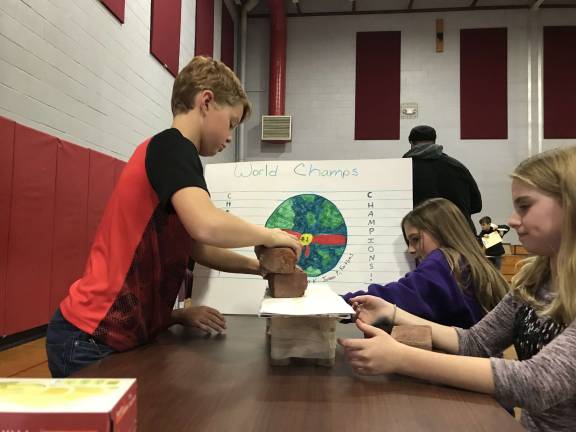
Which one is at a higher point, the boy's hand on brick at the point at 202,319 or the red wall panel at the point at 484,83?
the red wall panel at the point at 484,83

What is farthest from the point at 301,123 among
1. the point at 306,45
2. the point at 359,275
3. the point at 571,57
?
the point at 359,275

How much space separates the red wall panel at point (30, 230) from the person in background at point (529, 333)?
6.33 ft

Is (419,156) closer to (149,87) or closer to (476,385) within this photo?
(476,385)

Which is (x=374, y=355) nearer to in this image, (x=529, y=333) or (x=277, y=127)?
(x=529, y=333)

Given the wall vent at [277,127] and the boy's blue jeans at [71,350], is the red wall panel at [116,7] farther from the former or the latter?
the wall vent at [277,127]

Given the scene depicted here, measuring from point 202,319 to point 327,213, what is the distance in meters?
0.63

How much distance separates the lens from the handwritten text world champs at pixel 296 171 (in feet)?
5.24

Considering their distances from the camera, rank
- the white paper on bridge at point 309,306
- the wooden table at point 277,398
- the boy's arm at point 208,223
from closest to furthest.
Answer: the wooden table at point 277,398, the white paper on bridge at point 309,306, the boy's arm at point 208,223

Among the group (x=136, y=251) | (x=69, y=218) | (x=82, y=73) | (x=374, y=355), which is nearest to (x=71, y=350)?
(x=136, y=251)

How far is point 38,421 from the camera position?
0.37 metres

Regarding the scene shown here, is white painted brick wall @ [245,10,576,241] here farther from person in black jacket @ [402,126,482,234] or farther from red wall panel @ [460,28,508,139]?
person in black jacket @ [402,126,482,234]

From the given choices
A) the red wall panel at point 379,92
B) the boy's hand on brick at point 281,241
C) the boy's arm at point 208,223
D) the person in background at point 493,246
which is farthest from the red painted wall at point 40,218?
the red wall panel at point 379,92

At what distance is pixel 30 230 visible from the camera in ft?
7.91

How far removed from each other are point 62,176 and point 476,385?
2.54 meters
